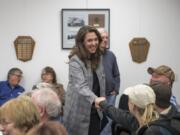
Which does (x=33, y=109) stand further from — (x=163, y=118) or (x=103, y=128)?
(x=103, y=128)

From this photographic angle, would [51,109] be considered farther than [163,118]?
Yes

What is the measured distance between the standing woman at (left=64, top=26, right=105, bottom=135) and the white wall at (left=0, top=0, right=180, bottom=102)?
2230 millimetres

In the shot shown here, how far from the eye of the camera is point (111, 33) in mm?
5586

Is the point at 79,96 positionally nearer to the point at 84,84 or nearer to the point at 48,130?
the point at 84,84

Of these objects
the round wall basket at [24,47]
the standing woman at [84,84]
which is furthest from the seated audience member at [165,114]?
the round wall basket at [24,47]

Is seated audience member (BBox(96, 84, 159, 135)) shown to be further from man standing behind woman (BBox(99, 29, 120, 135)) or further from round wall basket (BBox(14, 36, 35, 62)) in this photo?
round wall basket (BBox(14, 36, 35, 62))

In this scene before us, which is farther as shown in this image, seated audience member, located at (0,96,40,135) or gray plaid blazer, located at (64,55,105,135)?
gray plaid blazer, located at (64,55,105,135)

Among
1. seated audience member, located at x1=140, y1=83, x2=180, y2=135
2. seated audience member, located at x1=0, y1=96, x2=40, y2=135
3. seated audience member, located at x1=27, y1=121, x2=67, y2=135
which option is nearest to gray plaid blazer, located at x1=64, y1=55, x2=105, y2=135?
seated audience member, located at x1=140, y1=83, x2=180, y2=135

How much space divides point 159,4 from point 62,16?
4.68ft

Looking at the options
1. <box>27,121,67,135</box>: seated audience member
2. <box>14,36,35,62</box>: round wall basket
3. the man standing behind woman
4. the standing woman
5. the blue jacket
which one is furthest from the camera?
<box>14,36,35,62</box>: round wall basket

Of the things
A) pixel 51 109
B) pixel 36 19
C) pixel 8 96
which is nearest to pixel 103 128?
pixel 51 109

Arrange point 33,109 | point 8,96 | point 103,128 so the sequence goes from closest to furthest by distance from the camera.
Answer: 1. point 33,109
2. point 103,128
3. point 8,96

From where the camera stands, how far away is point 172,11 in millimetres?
5672

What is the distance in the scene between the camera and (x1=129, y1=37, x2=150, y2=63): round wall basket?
18.4 ft
